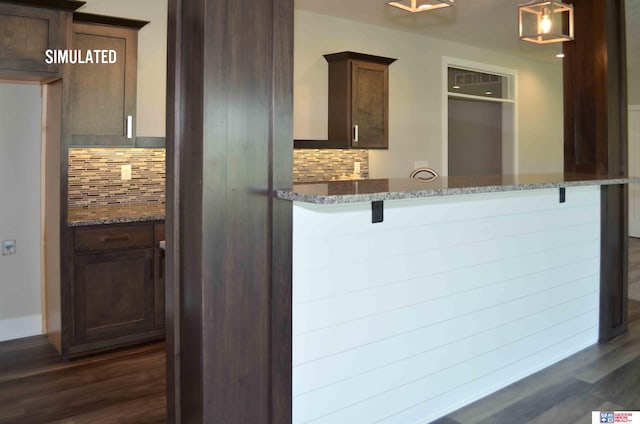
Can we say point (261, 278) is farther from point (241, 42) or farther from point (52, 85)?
Answer: point (52, 85)

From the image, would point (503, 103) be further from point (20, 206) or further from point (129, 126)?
point (20, 206)

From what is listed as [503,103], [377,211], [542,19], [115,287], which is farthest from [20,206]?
[503,103]

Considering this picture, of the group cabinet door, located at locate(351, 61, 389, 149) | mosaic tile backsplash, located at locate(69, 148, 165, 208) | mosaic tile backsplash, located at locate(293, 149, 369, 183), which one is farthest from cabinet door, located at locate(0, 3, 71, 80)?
cabinet door, located at locate(351, 61, 389, 149)

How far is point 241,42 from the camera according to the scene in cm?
196

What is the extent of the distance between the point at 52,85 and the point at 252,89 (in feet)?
8.24

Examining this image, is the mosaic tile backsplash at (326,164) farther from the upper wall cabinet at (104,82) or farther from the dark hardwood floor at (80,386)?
the dark hardwood floor at (80,386)

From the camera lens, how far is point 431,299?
2680mm

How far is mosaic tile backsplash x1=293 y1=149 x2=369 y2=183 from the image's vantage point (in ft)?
17.4

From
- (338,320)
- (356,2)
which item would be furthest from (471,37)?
(338,320)

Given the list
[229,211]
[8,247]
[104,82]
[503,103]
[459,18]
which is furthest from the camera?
[503,103]

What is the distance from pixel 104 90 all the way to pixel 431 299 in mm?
2602

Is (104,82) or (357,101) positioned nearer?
(104,82)

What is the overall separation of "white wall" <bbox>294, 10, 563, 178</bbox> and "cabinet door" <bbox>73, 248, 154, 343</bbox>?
1957 mm

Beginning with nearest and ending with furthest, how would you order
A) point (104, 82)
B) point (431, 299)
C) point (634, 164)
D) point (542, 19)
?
point (431, 299) < point (542, 19) < point (104, 82) < point (634, 164)
